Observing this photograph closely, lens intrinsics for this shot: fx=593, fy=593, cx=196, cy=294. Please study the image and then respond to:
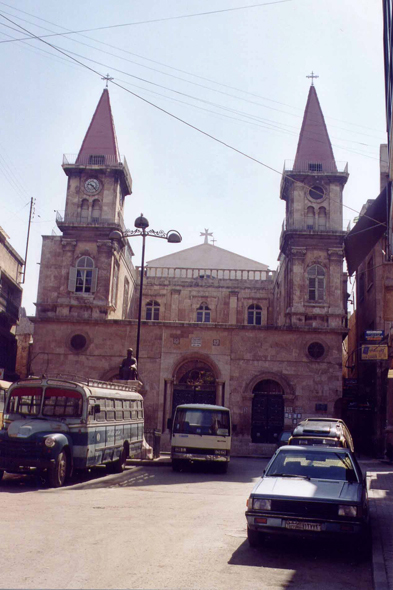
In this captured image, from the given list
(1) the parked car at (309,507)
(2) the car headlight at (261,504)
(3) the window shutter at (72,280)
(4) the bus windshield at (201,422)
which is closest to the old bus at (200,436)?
(4) the bus windshield at (201,422)

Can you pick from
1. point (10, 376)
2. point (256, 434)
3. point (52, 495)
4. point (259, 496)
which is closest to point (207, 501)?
point (52, 495)

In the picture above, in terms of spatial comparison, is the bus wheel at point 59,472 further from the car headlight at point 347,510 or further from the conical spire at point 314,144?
the conical spire at point 314,144

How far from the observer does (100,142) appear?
37.8 m

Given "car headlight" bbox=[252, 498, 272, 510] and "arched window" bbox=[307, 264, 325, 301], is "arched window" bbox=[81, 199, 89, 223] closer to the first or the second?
"arched window" bbox=[307, 264, 325, 301]

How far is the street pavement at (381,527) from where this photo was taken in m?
6.84

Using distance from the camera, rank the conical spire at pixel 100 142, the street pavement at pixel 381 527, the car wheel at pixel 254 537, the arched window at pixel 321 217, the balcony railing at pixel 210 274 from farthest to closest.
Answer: the balcony railing at pixel 210 274 < the conical spire at pixel 100 142 < the arched window at pixel 321 217 < the car wheel at pixel 254 537 < the street pavement at pixel 381 527

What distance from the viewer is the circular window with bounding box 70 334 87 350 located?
33.8m

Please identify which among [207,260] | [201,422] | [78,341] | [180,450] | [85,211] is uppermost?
[207,260]

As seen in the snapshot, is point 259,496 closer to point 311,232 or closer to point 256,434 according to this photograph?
point 256,434

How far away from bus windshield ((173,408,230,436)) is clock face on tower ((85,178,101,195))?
1987cm

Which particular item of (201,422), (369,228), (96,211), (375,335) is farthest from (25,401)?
(96,211)

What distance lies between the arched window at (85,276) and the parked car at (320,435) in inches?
766

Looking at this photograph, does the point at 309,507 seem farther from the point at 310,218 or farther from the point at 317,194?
the point at 317,194

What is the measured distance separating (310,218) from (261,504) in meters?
29.3
